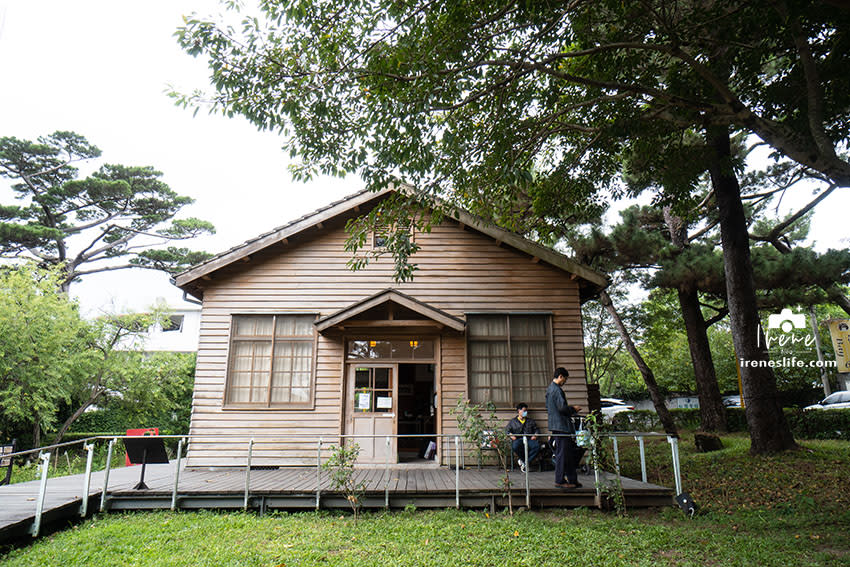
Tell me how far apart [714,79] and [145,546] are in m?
9.52

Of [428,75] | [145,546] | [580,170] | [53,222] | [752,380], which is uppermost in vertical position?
[53,222]

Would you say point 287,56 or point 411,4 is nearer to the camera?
point 411,4

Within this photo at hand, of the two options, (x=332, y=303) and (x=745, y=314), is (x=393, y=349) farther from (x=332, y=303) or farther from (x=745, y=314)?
(x=745, y=314)

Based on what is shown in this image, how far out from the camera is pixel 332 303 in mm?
10383

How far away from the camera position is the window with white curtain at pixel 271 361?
9914mm

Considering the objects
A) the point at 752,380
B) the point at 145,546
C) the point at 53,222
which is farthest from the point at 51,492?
the point at 53,222

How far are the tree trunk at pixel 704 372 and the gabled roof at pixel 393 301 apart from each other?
29.7 feet

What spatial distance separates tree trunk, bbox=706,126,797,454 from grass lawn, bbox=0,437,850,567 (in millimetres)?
1923

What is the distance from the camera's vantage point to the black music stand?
23.8 ft

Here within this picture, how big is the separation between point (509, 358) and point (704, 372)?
8.55 m

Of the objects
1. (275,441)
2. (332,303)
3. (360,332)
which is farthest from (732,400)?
(275,441)

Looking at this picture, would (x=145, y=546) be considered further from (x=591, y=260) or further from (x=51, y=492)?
(x=591, y=260)

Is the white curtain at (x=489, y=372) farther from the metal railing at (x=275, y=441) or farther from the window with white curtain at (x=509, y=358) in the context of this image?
the metal railing at (x=275, y=441)

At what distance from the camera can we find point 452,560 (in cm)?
511
